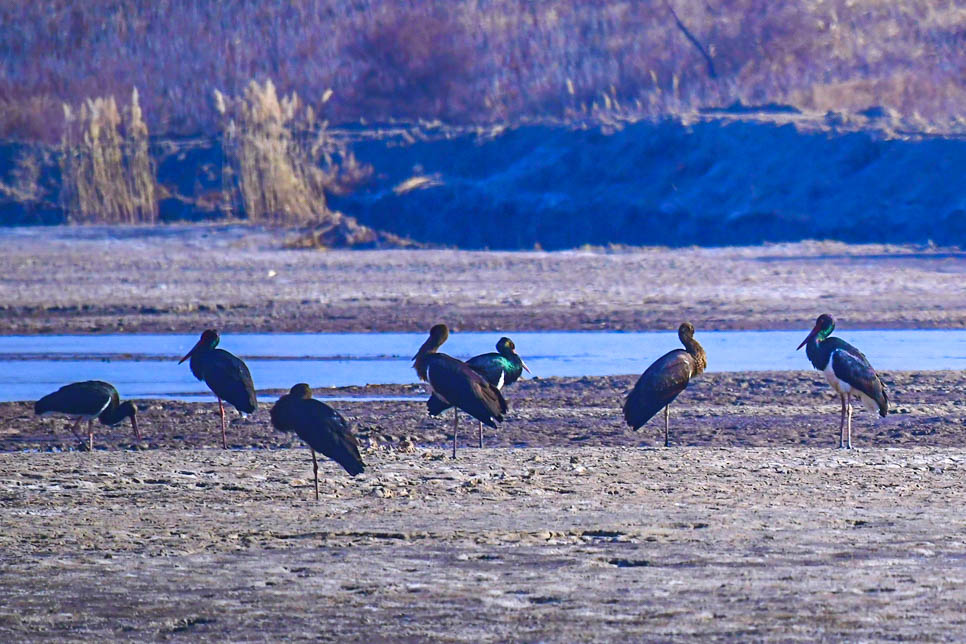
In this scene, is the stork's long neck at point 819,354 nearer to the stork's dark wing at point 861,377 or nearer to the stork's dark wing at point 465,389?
the stork's dark wing at point 861,377

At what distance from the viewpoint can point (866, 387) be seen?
10.3m

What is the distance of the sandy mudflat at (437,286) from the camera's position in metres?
18.7

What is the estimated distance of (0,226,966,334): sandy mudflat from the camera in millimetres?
18719

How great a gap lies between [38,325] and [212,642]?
45.9 feet

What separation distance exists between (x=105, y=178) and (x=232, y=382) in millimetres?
18716

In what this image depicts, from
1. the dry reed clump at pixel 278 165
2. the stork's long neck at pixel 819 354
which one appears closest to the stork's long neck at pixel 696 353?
the stork's long neck at pixel 819 354

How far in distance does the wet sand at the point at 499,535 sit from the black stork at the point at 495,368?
0.86 ft

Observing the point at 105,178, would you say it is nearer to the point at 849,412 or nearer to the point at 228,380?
the point at 228,380

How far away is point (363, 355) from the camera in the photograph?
16.2m

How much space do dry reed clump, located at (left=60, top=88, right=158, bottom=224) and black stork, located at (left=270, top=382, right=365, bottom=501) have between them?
66.9 feet

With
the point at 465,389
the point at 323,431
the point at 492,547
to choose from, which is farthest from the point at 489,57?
the point at 492,547

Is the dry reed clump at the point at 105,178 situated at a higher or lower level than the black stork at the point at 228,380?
higher

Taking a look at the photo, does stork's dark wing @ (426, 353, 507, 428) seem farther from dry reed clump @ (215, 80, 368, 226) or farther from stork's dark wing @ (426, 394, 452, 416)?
dry reed clump @ (215, 80, 368, 226)

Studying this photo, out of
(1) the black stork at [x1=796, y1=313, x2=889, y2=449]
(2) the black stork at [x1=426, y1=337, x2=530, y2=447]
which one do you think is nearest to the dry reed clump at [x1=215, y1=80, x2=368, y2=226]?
(2) the black stork at [x1=426, y1=337, x2=530, y2=447]
